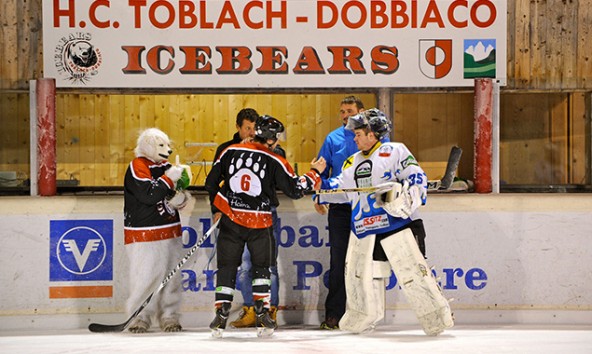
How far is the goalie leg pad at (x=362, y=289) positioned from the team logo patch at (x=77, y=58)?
2399 mm

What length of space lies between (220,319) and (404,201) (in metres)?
1.38

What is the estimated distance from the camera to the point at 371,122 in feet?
22.9

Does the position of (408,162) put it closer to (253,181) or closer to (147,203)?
(253,181)

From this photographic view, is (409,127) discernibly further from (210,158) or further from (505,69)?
(210,158)

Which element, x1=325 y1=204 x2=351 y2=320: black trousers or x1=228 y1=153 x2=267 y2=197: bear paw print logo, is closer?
x1=228 y1=153 x2=267 y2=197: bear paw print logo

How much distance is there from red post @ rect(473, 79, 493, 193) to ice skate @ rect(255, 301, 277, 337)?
2119 millimetres

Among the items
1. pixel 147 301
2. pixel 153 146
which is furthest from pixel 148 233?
pixel 153 146

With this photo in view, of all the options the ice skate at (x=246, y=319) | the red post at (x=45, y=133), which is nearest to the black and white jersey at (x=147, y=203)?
the ice skate at (x=246, y=319)

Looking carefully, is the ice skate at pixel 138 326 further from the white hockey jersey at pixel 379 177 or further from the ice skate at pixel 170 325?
the white hockey jersey at pixel 379 177

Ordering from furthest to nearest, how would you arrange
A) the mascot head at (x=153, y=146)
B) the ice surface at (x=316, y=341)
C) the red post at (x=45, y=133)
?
the red post at (x=45, y=133) → the mascot head at (x=153, y=146) → the ice surface at (x=316, y=341)

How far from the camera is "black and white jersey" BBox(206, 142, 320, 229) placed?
6906mm

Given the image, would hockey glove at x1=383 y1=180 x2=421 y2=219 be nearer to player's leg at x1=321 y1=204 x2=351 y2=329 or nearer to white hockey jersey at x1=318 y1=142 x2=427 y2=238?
white hockey jersey at x1=318 y1=142 x2=427 y2=238

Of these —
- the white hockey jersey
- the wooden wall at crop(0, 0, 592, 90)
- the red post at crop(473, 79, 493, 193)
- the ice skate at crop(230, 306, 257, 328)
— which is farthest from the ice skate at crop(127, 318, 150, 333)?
the red post at crop(473, 79, 493, 193)

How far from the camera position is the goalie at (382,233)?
22.5 ft
